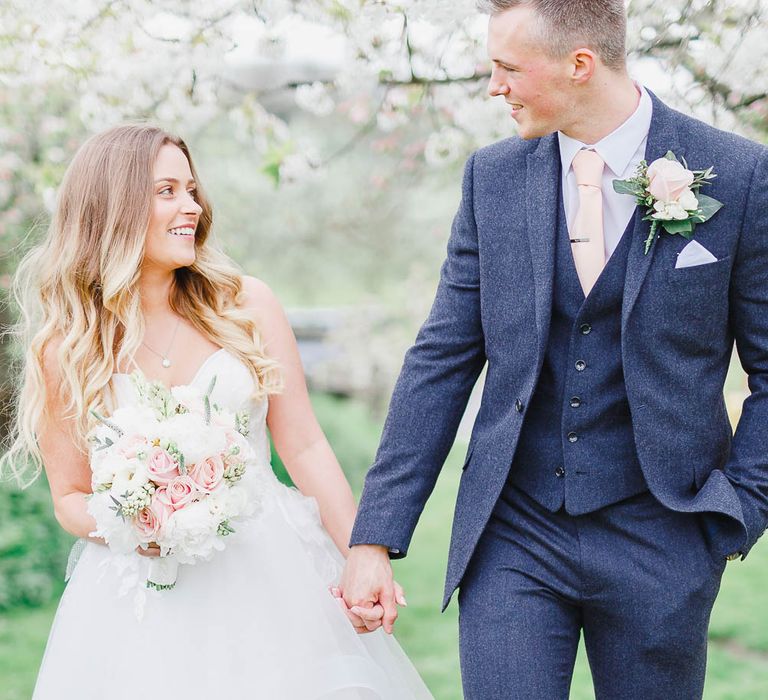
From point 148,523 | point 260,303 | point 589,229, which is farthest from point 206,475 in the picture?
point 589,229

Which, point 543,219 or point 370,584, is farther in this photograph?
point 370,584

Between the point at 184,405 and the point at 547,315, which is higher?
the point at 547,315

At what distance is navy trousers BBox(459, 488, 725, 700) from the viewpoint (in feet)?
8.82

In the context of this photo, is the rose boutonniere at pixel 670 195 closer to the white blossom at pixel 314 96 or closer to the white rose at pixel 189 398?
the white rose at pixel 189 398

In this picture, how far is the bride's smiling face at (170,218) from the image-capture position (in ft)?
10.8

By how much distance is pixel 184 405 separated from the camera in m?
2.99

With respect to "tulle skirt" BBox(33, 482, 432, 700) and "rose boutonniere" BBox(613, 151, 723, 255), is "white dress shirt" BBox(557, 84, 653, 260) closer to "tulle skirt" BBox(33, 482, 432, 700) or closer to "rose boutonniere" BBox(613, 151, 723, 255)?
"rose boutonniere" BBox(613, 151, 723, 255)

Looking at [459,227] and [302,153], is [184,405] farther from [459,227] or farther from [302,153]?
[302,153]

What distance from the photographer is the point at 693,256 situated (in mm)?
2643

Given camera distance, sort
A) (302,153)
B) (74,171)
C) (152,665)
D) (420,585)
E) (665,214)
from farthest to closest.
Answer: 1. (420,585)
2. (302,153)
3. (74,171)
4. (152,665)
5. (665,214)

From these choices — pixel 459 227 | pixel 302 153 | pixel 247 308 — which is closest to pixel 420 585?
pixel 302 153

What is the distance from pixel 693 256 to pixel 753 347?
277mm

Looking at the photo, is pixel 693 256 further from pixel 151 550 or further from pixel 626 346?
pixel 151 550

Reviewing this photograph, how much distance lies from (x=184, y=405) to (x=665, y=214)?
1.30 m
